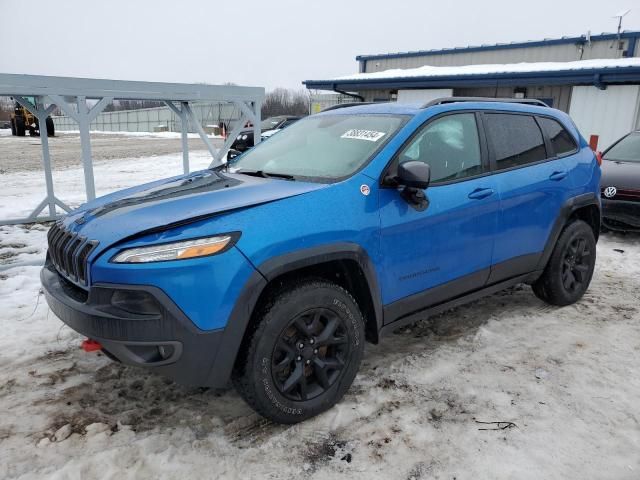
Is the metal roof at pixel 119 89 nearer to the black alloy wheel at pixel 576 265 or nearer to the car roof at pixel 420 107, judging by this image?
the car roof at pixel 420 107

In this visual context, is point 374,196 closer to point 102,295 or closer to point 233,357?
point 233,357

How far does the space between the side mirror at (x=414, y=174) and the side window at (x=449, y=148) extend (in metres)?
0.24

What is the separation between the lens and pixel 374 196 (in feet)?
9.37

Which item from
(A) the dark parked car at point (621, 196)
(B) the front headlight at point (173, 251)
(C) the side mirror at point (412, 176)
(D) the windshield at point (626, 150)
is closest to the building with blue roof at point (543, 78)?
(D) the windshield at point (626, 150)

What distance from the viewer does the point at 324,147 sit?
336 centimetres

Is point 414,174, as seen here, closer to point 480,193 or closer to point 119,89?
point 480,193

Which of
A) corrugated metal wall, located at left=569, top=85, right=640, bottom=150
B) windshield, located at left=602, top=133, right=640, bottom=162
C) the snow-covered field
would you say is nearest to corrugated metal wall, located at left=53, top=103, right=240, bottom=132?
corrugated metal wall, located at left=569, top=85, right=640, bottom=150

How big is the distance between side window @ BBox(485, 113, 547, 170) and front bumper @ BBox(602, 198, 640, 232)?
→ 3.41m

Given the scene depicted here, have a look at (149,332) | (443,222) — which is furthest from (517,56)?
(149,332)

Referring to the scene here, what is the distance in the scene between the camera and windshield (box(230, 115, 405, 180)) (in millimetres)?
3076

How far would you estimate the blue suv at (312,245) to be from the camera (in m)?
2.31

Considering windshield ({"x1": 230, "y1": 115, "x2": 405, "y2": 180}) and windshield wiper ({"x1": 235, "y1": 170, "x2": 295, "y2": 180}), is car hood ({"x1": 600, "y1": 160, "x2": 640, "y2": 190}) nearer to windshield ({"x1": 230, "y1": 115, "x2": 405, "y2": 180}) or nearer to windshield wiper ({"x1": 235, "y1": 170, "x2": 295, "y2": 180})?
windshield ({"x1": 230, "y1": 115, "x2": 405, "y2": 180})

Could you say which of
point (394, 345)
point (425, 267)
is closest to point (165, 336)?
point (425, 267)

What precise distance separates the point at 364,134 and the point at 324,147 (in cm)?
29
